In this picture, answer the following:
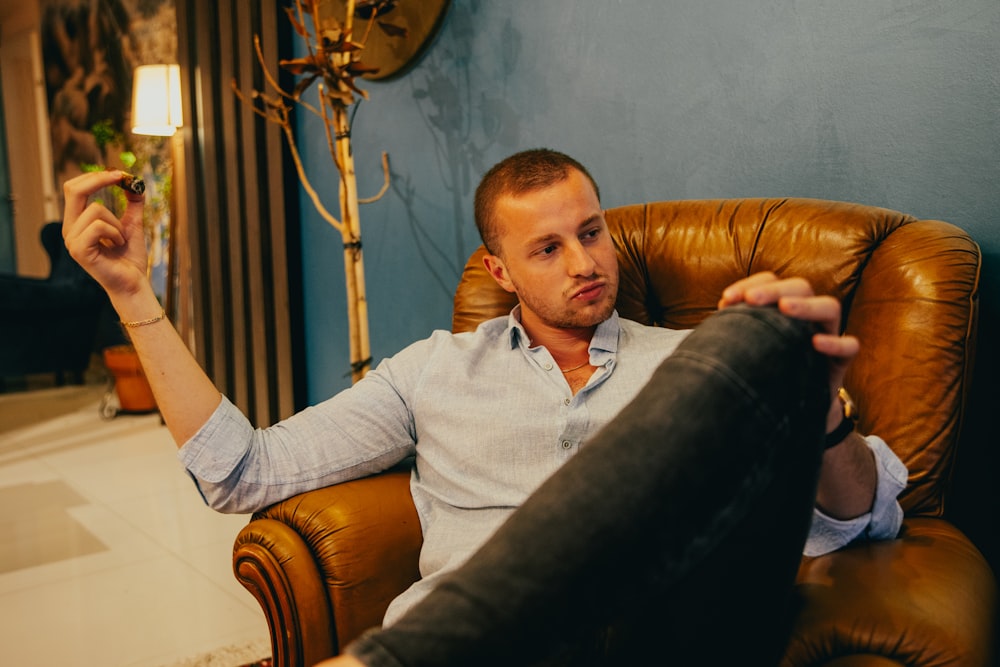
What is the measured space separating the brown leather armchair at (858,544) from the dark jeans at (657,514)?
→ 0.15 m

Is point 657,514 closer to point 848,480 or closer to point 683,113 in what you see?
point 848,480

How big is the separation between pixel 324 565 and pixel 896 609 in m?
0.73

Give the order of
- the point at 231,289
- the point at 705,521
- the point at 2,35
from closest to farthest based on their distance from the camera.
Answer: the point at 705,521, the point at 231,289, the point at 2,35

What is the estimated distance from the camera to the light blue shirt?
3.94 feet

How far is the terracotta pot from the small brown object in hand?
3432 mm

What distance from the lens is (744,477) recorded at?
718 millimetres

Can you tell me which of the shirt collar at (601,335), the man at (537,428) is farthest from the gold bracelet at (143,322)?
the shirt collar at (601,335)

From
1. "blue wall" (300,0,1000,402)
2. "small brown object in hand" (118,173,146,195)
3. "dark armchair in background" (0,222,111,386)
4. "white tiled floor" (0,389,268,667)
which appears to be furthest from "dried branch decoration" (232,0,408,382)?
"dark armchair in background" (0,222,111,386)

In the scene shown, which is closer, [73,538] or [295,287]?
[73,538]

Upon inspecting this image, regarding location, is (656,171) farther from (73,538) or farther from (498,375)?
(73,538)

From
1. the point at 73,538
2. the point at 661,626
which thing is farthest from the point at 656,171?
the point at 73,538

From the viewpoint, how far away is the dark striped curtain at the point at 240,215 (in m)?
3.19

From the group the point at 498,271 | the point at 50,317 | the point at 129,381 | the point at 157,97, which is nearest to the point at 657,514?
the point at 498,271

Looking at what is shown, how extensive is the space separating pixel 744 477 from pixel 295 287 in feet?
→ 9.05
